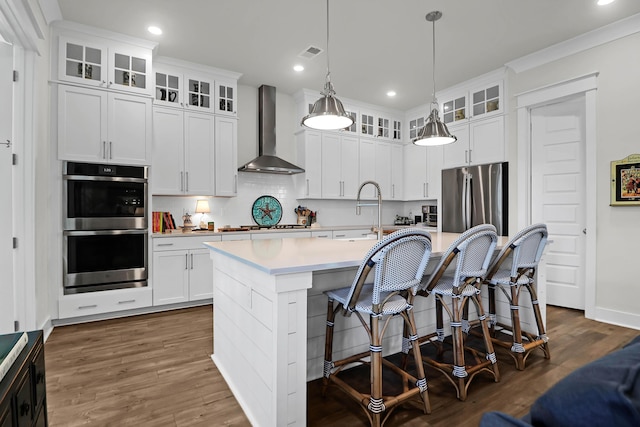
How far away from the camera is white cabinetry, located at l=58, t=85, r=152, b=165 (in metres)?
3.30

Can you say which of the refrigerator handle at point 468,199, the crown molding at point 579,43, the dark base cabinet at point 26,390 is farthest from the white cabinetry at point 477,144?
the dark base cabinet at point 26,390

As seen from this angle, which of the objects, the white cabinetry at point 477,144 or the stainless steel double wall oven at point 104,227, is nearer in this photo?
the stainless steel double wall oven at point 104,227

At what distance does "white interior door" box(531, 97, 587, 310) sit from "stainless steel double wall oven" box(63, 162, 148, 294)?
4.53 meters

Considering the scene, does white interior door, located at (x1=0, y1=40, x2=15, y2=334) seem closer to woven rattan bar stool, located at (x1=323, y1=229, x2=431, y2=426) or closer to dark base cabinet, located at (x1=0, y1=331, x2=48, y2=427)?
dark base cabinet, located at (x1=0, y1=331, x2=48, y2=427)

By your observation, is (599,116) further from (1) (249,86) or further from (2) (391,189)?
(1) (249,86)

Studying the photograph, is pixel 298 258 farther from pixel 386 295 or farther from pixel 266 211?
pixel 266 211

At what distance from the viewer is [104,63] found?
3498 mm

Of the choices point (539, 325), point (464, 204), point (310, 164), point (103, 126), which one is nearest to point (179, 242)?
point (103, 126)

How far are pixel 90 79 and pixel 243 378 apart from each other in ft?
11.0

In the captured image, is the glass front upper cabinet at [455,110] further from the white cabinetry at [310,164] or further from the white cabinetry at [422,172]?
the white cabinetry at [310,164]

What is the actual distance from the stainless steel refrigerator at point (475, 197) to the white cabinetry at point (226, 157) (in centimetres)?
→ 315

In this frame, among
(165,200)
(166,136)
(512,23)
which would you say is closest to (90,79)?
(166,136)

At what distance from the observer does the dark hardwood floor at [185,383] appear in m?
1.84

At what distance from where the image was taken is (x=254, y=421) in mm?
1779
